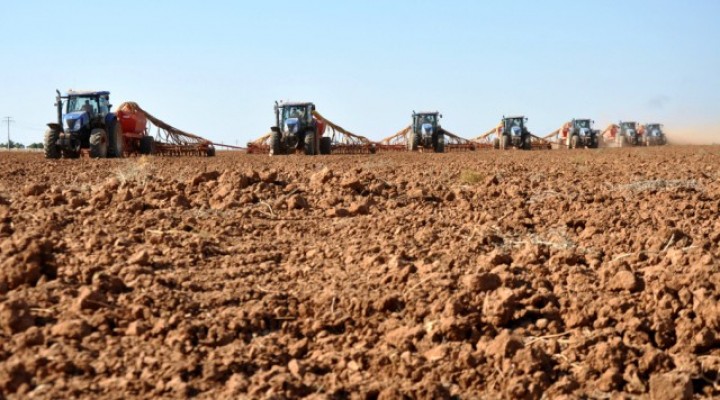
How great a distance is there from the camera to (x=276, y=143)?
32.0m

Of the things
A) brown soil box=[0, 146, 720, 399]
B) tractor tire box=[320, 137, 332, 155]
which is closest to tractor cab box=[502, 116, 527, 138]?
tractor tire box=[320, 137, 332, 155]

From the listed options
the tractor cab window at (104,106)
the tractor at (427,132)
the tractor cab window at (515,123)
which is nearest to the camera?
the tractor cab window at (104,106)

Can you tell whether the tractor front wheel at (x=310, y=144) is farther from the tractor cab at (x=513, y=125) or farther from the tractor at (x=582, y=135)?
the tractor at (x=582, y=135)

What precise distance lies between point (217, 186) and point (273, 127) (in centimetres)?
2276

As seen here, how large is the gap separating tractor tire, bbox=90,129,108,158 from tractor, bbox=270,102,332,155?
8098 millimetres

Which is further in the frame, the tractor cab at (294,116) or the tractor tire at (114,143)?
the tractor cab at (294,116)

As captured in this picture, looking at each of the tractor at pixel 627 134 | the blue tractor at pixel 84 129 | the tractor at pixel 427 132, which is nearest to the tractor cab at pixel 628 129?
the tractor at pixel 627 134

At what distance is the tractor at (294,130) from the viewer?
3200cm

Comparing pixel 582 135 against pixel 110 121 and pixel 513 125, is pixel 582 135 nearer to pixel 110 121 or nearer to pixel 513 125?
pixel 513 125

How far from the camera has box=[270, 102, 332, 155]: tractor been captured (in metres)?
32.0

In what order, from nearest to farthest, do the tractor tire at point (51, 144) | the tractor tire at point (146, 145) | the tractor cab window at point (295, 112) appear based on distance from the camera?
the tractor tire at point (51, 144) → the tractor tire at point (146, 145) → the tractor cab window at point (295, 112)

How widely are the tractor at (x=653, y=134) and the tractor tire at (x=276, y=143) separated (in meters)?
35.1

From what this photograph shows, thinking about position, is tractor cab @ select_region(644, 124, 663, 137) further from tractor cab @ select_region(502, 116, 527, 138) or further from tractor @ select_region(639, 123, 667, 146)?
tractor cab @ select_region(502, 116, 527, 138)

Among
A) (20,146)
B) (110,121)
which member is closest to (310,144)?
(110,121)
